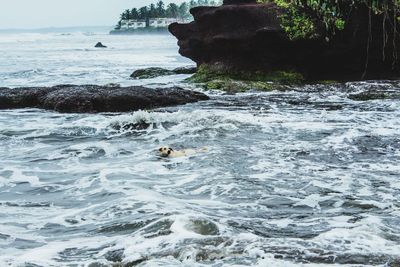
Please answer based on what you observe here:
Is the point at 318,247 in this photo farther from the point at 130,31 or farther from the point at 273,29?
the point at 130,31

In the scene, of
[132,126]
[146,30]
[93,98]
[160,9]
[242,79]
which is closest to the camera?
[132,126]

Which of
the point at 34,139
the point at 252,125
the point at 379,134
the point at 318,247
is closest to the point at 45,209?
the point at 318,247

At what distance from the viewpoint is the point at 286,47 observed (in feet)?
69.8

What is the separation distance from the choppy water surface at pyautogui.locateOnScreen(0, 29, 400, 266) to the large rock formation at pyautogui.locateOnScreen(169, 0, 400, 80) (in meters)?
7.24

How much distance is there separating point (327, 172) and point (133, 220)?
362 cm

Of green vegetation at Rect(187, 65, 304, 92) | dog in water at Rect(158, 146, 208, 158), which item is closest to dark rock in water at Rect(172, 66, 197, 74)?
green vegetation at Rect(187, 65, 304, 92)

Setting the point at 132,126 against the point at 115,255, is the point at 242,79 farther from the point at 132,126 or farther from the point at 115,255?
the point at 115,255

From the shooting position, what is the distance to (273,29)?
2050cm

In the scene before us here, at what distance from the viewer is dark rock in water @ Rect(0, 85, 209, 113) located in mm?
15766

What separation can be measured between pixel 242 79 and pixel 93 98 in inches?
294

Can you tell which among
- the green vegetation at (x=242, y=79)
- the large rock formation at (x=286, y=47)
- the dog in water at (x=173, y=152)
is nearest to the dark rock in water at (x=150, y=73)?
the green vegetation at (x=242, y=79)

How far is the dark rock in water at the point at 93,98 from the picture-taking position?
15.8 m

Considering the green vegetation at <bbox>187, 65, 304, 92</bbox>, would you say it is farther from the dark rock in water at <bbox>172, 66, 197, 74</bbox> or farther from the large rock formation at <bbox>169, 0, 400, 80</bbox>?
the dark rock in water at <bbox>172, 66, 197, 74</bbox>

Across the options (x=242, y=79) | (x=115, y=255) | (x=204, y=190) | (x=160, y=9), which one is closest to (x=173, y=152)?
(x=204, y=190)
